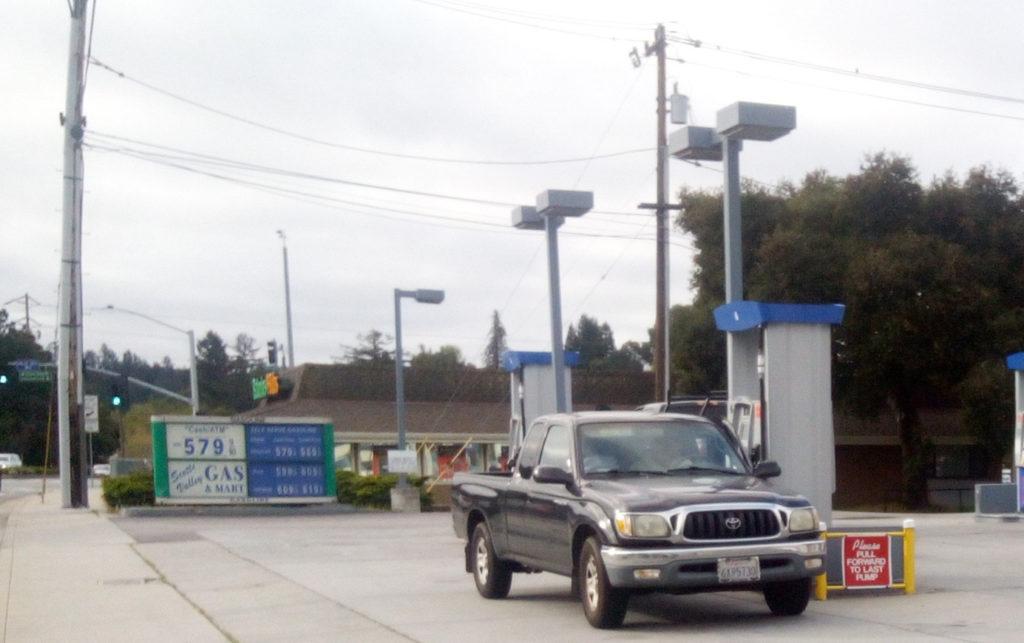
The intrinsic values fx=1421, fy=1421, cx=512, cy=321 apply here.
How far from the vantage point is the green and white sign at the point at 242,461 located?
30844 mm

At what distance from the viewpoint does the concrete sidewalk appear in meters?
12.4

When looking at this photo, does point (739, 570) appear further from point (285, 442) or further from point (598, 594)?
point (285, 442)

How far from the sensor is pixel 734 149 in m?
16.5

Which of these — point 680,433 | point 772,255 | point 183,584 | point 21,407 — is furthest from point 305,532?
point 21,407

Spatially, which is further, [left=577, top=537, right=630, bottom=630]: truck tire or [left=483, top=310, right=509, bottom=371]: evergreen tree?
[left=483, top=310, right=509, bottom=371]: evergreen tree

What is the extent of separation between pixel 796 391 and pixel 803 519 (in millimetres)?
3388

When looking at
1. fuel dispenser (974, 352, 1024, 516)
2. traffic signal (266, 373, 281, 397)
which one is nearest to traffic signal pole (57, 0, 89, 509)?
traffic signal (266, 373, 281, 397)

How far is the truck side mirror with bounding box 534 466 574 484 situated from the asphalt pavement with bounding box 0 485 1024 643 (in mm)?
1189

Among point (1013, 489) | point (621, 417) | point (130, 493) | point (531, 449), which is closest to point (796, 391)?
point (621, 417)

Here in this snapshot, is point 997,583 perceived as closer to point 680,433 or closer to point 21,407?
point 680,433

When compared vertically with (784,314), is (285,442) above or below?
below

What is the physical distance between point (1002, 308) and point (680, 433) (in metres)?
29.1

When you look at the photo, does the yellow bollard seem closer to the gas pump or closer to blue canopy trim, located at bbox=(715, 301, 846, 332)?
blue canopy trim, located at bbox=(715, 301, 846, 332)

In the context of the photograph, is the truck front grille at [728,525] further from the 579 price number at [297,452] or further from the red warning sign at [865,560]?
the 579 price number at [297,452]
